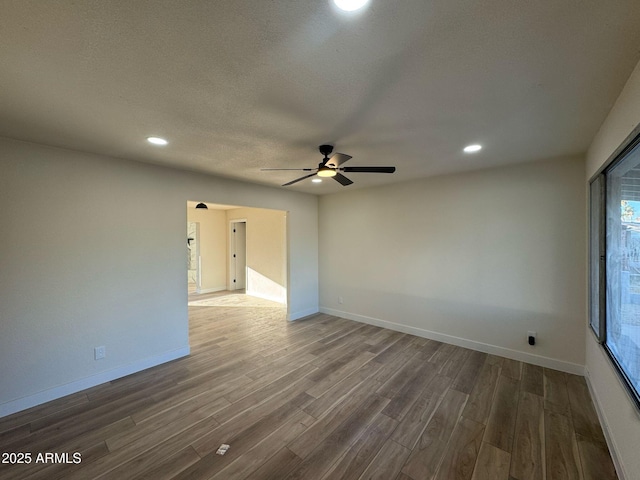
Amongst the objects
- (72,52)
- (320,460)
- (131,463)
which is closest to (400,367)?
(320,460)

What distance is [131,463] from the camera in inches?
72.6

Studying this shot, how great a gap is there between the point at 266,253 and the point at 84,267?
433 cm

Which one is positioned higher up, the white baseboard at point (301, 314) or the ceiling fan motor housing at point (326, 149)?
the ceiling fan motor housing at point (326, 149)

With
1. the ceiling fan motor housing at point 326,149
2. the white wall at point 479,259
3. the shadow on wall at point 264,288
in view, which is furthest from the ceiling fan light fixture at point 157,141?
the shadow on wall at point 264,288

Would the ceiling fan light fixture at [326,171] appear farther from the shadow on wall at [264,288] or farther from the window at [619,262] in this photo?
the shadow on wall at [264,288]

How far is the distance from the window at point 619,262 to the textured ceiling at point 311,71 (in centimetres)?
54

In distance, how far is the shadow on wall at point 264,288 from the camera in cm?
661

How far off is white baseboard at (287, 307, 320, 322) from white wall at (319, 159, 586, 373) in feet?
2.90

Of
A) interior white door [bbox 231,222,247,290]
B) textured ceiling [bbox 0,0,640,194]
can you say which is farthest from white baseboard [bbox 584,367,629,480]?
interior white door [bbox 231,222,247,290]

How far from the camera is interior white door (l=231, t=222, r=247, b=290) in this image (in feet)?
26.7

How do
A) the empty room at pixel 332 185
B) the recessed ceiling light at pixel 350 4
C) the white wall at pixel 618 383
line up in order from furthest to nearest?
the white wall at pixel 618 383 → the empty room at pixel 332 185 → the recessed ceiling light at pixel 350 4

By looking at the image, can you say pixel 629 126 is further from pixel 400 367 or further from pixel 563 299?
pixel 400 367

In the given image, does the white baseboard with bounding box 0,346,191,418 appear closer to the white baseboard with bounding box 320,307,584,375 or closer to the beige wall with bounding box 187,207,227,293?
the white baseboard with bounding box 320,307,584,375

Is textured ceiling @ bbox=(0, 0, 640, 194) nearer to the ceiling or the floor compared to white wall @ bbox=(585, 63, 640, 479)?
nearer to the ceiling
